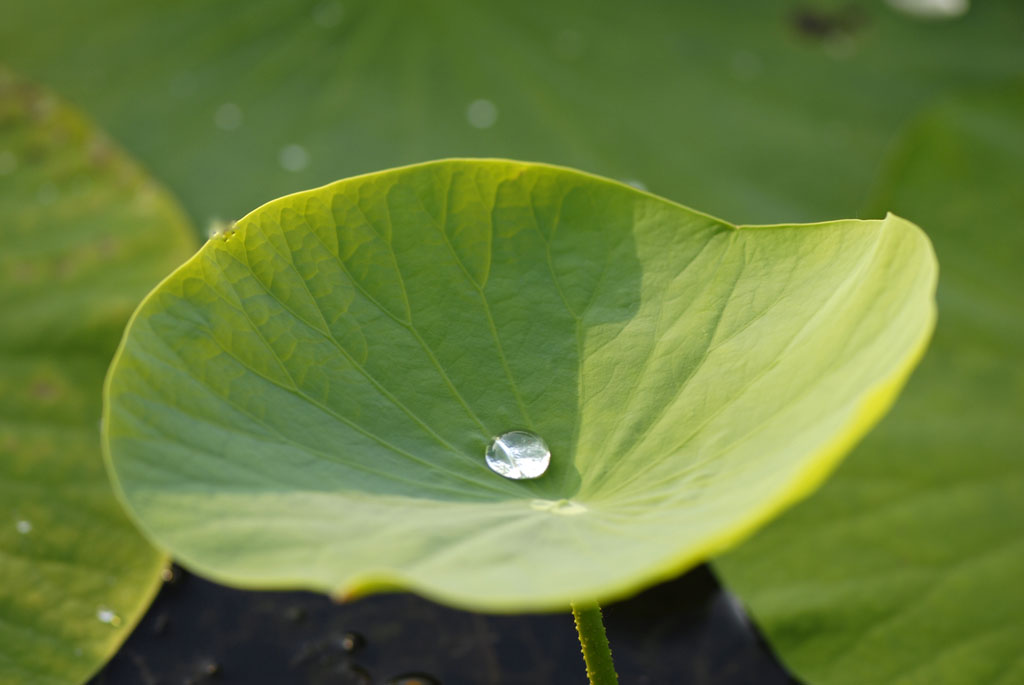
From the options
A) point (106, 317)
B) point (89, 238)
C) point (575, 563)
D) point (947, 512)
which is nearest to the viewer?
point (575, 563)

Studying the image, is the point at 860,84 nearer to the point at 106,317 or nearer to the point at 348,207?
the point at 348,207

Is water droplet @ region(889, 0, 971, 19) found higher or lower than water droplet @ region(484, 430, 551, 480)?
lower

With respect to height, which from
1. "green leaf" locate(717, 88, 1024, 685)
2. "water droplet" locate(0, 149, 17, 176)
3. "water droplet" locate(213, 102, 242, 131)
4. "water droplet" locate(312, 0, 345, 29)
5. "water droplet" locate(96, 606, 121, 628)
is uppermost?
"water droplet" locate(312, 0, 345, 29)

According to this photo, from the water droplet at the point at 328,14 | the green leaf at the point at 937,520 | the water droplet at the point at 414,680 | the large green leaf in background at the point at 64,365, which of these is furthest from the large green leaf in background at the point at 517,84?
the water droplet at the point at 414,680

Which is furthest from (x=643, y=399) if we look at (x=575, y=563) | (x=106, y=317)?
(x=106, y=317)

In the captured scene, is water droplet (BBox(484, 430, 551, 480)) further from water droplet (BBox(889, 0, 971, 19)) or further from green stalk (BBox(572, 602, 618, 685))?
water droplet (BBox(889, 0, 971, 19))

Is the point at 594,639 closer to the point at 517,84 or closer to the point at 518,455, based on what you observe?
the point at 518,455

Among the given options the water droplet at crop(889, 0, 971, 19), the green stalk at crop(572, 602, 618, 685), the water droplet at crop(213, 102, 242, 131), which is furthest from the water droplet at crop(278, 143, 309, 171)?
the water droplet at crop(889, 0, 971, 19)
